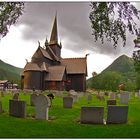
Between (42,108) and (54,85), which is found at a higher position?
(54,85)

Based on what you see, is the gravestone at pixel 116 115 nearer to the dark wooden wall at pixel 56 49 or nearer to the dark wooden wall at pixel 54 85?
the dark wooden wall at pixel 54 85

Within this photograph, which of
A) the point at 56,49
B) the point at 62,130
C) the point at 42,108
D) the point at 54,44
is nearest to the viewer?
the point at 62,130

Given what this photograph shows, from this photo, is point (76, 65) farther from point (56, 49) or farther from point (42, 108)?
point (42, 108)

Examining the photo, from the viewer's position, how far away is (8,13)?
1212 centimetres

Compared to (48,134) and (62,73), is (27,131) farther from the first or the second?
(62,73)

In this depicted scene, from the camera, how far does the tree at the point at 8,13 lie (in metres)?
12.0

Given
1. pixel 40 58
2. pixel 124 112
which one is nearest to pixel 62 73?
pixel 40 58

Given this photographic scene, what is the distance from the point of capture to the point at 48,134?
10.6 metres

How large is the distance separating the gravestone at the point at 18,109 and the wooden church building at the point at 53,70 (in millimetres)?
49746

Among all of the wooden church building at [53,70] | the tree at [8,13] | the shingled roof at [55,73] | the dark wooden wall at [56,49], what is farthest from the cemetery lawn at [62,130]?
the dark wooden wall at [56,49]

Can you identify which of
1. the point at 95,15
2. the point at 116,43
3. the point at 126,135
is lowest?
the point at 126,135

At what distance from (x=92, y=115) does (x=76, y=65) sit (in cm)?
5978

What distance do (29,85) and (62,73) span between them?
7.53 m

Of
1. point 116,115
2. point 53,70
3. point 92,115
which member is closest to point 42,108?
point 92,115
